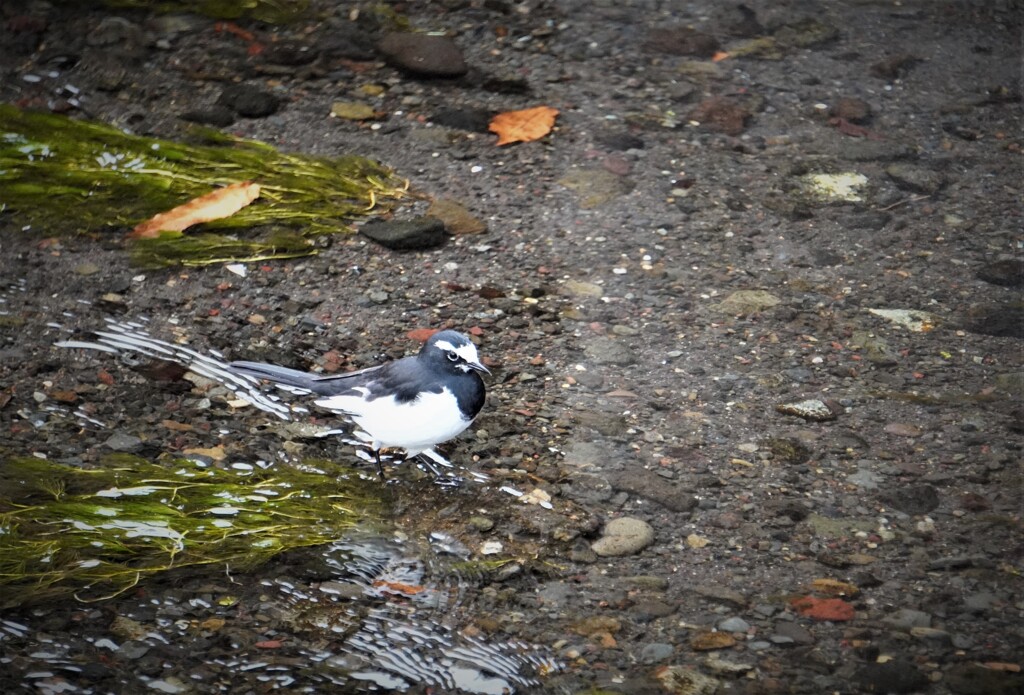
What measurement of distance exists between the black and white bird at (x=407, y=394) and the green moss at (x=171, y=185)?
43.4 inches

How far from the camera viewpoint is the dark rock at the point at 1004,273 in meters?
5.43

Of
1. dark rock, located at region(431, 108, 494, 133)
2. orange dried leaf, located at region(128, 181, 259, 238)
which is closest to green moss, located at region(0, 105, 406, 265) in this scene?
orange dried leaf, located at region(128, 181, 259, 238)

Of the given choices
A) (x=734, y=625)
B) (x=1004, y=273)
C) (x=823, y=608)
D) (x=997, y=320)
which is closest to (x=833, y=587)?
(x=823, y=608)

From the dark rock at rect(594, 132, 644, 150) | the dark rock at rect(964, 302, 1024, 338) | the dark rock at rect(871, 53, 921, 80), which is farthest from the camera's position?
the dark rock at rect(871, 53, 921, 80)

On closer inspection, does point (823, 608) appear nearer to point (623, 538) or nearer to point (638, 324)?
point (623, 538)

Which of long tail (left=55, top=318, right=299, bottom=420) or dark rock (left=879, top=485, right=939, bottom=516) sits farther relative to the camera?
long tail (left=55, top=318, right=299, bottom=420)

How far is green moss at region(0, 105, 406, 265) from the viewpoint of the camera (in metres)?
5.53

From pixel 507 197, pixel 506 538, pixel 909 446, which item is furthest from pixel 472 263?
pixel 909 446

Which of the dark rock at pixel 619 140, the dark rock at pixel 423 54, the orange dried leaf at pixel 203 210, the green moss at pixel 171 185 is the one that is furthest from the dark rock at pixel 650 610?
the dark rock at pixel 423 54

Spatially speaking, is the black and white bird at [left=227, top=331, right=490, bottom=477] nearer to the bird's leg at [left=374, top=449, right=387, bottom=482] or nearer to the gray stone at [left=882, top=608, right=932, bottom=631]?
the bird's leg at [left=374, top=449, right=387, bottom=482]

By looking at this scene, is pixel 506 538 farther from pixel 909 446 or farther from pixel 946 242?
pixel 946 242

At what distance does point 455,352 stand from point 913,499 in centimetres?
179

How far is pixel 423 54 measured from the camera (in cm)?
686

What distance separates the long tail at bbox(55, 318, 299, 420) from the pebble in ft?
4.53
